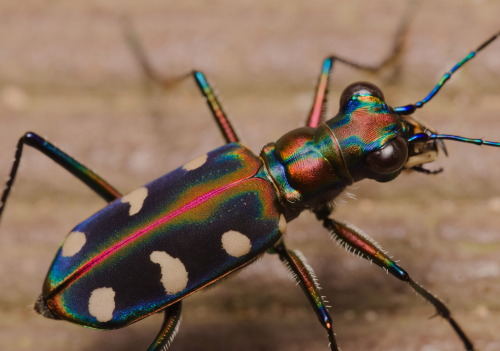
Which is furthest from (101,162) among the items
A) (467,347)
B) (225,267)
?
(467,347)

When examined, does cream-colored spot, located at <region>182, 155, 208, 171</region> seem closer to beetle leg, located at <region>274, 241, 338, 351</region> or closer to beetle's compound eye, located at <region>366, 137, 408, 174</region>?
beetle leg, located at <region>274, 241, 338, 351</region>

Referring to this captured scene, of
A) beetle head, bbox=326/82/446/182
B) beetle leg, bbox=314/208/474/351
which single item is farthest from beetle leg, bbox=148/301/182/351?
beetle head, bbox=326/82/446/182

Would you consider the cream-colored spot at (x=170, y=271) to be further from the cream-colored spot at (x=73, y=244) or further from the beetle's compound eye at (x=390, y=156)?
the beetle's compound eye at (x=390, y=156)

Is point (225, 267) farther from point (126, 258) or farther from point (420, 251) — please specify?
point (420, 251)

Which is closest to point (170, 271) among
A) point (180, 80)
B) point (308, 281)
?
point (308, 281)

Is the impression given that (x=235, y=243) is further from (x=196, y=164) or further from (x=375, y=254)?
(x=375, y=254)

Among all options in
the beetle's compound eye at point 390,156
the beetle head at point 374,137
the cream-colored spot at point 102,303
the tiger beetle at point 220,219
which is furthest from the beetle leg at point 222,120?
the cream-colored spot at point 102,303
